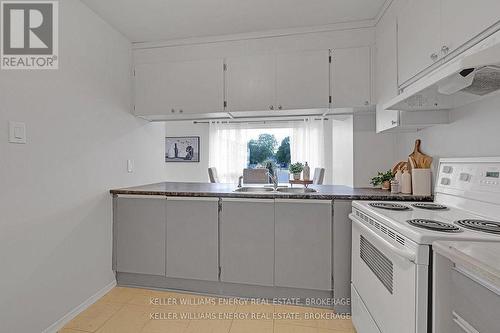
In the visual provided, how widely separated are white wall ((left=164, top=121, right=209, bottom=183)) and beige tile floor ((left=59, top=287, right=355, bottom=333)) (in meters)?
3.59

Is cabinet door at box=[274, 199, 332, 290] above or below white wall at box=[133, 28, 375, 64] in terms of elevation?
below

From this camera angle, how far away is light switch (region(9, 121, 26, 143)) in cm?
148

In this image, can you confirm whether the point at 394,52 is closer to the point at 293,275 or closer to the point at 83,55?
the point at 293,275

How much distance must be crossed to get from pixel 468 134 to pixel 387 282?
1.05m

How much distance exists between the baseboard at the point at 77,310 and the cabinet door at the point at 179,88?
164 centimetres

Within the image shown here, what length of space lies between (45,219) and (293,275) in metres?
1.76

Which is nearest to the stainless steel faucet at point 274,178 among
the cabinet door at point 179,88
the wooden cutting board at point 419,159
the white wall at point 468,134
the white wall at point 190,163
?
the cabinet door at point 179,88

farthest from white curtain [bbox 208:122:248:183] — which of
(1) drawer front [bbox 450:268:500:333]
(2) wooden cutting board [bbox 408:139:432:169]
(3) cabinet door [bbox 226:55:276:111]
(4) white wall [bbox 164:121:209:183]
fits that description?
(1) drawer front [bbox 450:268:500:333]

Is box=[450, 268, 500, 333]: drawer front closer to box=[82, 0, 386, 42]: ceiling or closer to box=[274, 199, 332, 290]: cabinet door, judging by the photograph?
box=[274, 199, 332, 290]: cabinet door

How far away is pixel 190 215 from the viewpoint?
7.16 ft

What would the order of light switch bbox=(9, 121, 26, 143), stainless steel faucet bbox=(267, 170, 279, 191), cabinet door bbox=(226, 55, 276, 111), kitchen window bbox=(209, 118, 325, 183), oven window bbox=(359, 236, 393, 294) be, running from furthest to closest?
1. kitchen window bbox=(209, 118, 325, 183)
2. stainless steel faucet bbox=(267, 170, 279, 191)
3. cabinet door bbox=(226, 55, 276, 111)
4. light switch bbox=(9, 121, 26, 143)
5. oven window bbox=(359, 236, 393, 294)

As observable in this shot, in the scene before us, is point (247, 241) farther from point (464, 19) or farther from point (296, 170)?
point (464, 19)

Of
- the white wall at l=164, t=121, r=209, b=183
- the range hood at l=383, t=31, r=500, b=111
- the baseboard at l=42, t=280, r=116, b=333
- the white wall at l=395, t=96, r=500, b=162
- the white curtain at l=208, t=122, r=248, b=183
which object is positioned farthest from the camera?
the white wall at l=164, t=121, r=209, b=183

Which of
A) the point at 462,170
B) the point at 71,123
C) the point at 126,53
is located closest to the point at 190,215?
the point at 71,123
